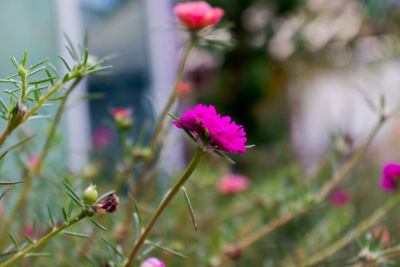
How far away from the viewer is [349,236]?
15.0 inches

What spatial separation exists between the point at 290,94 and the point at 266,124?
2.46ft

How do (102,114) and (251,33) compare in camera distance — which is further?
(251,33)

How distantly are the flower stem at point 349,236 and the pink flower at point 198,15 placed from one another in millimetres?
226

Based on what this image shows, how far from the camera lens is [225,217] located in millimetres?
577

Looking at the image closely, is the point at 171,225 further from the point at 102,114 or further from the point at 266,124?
the point at 266,124

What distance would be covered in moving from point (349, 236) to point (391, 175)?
72 mm

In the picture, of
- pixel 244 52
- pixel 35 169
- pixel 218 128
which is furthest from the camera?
pixel 244 52

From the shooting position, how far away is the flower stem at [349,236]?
0.37 metres

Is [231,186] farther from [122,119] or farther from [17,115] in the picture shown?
[17,115]

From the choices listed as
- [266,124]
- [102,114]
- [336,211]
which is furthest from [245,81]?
[336,211]

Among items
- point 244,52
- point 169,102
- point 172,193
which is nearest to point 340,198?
point 169,102

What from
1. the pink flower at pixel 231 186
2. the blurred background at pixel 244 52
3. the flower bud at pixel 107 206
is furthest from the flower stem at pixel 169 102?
the blurred background at pixel 244 52

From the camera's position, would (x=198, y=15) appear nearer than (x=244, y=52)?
Yes

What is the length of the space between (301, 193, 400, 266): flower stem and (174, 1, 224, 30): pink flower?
23 centimetres
